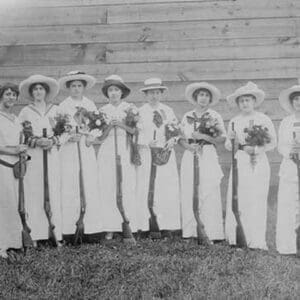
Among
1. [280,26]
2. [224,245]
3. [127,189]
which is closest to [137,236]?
[127,189]

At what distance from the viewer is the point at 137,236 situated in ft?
26.8

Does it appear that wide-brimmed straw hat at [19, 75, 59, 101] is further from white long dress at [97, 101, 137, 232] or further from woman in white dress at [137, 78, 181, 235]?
woman in white dress at [137, 78, 181, 235]

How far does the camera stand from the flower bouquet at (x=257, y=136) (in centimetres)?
741

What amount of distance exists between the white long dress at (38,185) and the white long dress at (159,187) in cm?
126

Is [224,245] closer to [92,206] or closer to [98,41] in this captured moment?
[92,206]

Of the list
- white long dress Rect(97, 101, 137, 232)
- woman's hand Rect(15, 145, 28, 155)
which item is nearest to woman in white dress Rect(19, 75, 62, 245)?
woman's hand Rect(15, 145, 28, 155)

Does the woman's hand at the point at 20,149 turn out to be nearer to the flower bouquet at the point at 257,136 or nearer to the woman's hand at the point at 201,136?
the woman's hand at the point at 201,136

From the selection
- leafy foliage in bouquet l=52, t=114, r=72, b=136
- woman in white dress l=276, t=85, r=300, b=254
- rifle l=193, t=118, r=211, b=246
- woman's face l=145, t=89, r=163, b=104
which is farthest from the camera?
woman's face l=145, t=89, r=163, b=104

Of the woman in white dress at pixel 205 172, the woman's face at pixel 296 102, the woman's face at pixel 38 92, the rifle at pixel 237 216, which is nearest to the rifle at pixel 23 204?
the woman's face at pixel 38 92

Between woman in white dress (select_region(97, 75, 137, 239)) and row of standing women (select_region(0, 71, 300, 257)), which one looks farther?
woman in white dress (select_region(97, 75, 137, 239))

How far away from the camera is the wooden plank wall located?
9.19 metres

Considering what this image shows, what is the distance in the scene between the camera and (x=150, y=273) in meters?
6.41

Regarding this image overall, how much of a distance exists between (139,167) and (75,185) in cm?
101

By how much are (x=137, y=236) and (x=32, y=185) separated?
1700 millimetres
